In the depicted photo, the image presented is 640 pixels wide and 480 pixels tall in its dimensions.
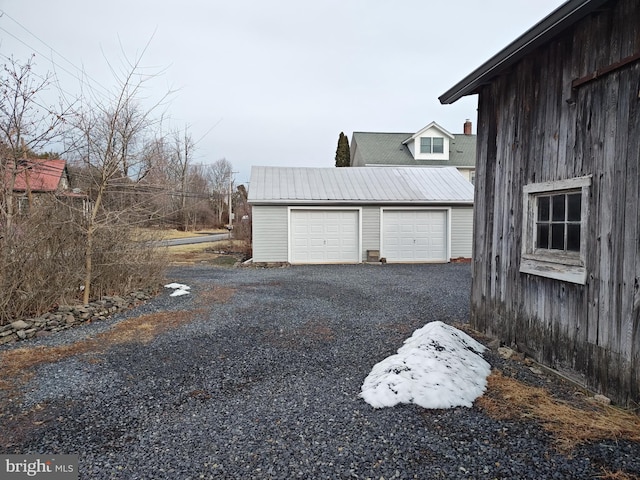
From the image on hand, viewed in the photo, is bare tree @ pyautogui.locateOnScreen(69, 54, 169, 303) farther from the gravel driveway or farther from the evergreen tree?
the evergreen tree

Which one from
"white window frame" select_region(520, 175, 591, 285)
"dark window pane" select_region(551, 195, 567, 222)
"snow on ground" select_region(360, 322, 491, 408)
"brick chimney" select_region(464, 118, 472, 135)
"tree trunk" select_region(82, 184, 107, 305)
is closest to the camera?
"snow on ground" select_region(360, 322, 491, 408)

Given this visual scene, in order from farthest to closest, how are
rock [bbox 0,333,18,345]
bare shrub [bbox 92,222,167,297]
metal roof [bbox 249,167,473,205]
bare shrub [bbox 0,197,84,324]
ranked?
metal roof [bbox 249,167,473,205], bare shrub [bbox 92,222,167,297], bare shrub [bbox 0,197,84,324], rock [bbox 0,333,18,345]

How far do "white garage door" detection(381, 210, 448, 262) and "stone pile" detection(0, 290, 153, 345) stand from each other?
28.2 feet

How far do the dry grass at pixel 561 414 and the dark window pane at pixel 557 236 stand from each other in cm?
139

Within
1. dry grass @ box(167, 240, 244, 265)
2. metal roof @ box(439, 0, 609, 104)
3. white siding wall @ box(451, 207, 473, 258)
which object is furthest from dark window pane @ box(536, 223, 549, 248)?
dry grass @ box(167, 240, 244, 265)

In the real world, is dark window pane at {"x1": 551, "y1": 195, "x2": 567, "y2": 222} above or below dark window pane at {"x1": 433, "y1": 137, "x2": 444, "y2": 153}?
below

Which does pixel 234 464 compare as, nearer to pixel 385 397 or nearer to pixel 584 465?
pixel 385 397

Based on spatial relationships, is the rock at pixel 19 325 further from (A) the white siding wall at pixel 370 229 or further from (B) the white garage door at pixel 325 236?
(A) the white siding wall at pixel 370 229

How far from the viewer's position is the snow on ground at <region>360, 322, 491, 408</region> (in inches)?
112

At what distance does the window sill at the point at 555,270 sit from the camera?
10.2 ft

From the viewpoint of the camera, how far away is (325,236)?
12.7 metres

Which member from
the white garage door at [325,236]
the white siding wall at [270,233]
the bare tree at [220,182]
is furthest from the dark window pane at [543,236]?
the bare tree at [220,182]

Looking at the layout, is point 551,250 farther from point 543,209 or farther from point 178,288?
point 178,288

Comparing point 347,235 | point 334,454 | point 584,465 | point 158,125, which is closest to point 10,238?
point 158,125
